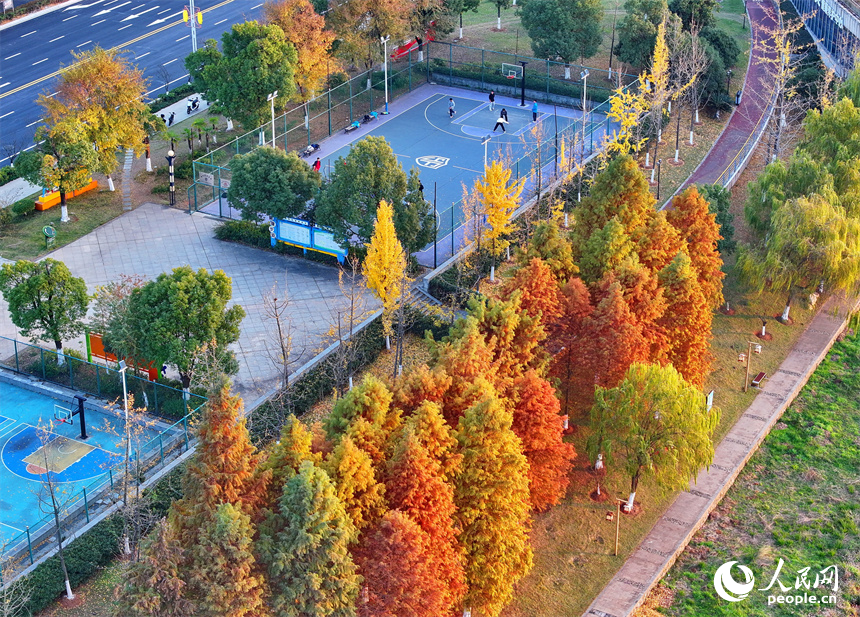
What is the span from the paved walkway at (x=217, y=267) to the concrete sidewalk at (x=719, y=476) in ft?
62.6

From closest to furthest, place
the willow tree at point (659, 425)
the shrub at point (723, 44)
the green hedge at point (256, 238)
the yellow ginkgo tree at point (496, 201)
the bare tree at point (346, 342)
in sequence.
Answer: the willow tree at point (659, 425) → the bare tree at point (346, 342) → the yellow ginkgo tree at point (496, 201) → the green hedge at point (256, 238) → the shrub at point (723, 44)

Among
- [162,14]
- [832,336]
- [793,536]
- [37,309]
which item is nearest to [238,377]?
[37,309]

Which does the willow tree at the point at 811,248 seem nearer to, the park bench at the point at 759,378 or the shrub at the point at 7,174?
the park bench at the point at 759,378

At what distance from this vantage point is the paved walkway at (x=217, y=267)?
5988 cm

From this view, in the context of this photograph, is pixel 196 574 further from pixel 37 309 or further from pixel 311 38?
pixel 311 38

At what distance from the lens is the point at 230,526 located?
36500 millimetres

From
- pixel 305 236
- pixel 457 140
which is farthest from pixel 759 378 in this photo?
pixel 457 140

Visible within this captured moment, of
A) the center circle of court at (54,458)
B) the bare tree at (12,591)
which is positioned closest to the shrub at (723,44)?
the center circle of court at (54,458)

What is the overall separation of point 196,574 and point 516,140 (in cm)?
5070

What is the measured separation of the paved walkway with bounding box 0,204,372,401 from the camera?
5988 cm

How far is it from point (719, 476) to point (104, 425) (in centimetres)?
2733

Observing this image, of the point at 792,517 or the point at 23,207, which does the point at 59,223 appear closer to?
the point at 23,207

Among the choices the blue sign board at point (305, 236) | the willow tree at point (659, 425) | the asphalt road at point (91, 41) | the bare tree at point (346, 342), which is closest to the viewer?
the willow tree at point (659, 425)

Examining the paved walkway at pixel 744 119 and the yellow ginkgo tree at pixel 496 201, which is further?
the paved walkway at pixel 744 119
